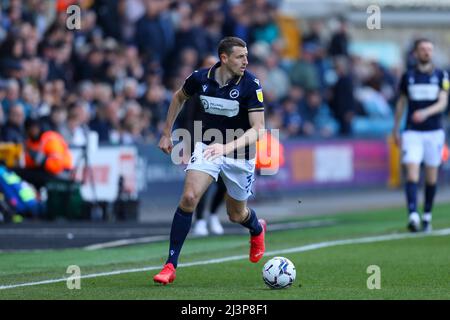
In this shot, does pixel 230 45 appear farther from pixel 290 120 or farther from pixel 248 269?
pixel 290 120

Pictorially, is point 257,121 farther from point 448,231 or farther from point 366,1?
point 366,1

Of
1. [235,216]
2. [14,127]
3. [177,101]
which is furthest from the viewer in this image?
[14,127]

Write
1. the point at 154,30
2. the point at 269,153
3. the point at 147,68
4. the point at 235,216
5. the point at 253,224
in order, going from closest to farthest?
the point at 235,216 < the point at 253,224 < the point at 269,153 < the point at 147,68 < the point at 154,30

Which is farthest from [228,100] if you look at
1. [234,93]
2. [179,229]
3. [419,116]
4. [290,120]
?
[290,120]

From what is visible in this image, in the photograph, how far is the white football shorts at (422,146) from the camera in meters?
16.7

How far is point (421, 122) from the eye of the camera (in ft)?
55.0

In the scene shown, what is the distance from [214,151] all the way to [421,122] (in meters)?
6.70

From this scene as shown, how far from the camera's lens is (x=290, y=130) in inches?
1056

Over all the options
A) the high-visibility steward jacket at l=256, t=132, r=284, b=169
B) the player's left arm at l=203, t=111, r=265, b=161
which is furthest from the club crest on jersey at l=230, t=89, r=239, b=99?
the high-visibility steward jacket at l=256, t=132, r=284, b=169

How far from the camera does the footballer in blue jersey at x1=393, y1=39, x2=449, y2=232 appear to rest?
16.7 meters

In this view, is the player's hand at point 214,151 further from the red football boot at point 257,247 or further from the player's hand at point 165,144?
the red football boot at point 257,247

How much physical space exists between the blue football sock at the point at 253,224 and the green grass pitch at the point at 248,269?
406 mm

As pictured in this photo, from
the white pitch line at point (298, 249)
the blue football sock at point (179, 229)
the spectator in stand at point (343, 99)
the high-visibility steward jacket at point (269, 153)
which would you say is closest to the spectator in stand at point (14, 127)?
the high-visibility steward jacket at point (269, 153)
